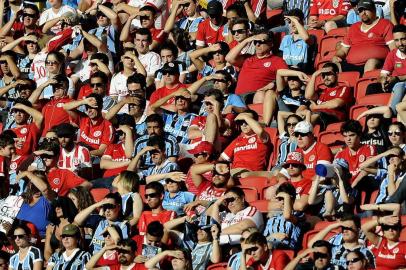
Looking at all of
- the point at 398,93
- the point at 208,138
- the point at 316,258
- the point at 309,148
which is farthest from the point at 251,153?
the point at 316,258

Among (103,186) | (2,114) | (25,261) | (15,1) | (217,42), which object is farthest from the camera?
(15,1)

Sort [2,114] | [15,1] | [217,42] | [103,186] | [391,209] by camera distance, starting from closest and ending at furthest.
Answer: [391,209]
[103,186]
[217,42]
[2,114]
[15,1]

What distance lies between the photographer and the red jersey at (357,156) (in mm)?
16203

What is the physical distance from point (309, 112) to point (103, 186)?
233cm

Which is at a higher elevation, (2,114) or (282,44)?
(282,44)

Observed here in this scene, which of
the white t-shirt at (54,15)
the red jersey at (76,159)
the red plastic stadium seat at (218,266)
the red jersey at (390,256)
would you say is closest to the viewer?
the red jersey at (390,256)

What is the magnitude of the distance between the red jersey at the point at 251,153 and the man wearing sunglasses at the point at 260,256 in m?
2.47

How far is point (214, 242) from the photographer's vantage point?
1559 cm

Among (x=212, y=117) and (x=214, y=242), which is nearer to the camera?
(x=214, y=242)

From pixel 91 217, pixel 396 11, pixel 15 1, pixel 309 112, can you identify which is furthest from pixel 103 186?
pixel 15 1

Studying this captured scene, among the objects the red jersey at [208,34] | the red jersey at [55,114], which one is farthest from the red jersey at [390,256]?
the red jersey at [55,114]

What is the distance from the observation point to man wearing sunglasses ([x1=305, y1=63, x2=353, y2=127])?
687 inches

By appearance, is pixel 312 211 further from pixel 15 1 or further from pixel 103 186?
pixel 15 1

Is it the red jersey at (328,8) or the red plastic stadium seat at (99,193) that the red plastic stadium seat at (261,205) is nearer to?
the red plastic stadium seat at (99,193)
